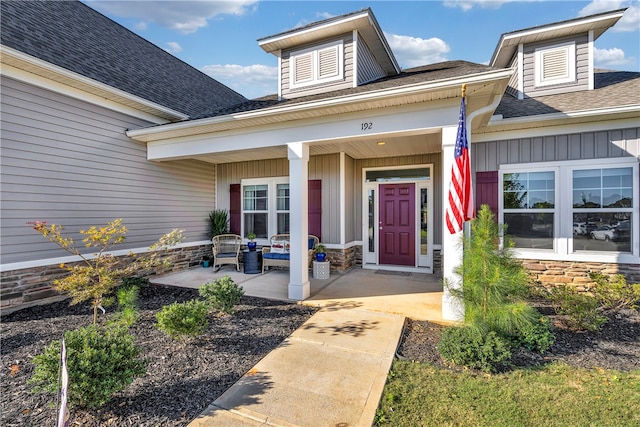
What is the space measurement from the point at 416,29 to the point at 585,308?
6945 millimetres

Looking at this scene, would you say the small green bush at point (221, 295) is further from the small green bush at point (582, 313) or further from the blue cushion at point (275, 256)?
the small green bush at point (582, 313)

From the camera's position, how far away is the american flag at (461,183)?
343cm

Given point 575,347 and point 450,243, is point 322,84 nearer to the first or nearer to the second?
point 450,243

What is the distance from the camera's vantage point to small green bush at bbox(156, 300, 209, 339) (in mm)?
3025

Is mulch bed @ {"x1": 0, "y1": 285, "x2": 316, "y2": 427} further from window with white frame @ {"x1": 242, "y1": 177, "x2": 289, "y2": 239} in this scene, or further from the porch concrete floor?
window with white frame @ {"x1": 242, "y1": 177, "x2": 289, "y2": 239}

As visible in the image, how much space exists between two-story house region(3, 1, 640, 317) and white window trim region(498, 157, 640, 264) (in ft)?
0.06

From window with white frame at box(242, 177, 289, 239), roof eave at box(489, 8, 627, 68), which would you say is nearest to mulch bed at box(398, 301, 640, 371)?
window with white frame at box(242, 177, 289, 239)

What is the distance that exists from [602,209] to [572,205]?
401mm

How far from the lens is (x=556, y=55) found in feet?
20.2

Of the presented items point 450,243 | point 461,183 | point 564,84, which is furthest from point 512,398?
point 564,84

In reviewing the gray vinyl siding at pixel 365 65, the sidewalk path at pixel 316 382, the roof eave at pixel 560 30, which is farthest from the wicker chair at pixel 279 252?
the roof eave at pixel 560 30

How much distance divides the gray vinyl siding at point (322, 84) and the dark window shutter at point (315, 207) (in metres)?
2.04

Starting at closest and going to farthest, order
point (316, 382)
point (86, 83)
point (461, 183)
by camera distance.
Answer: point (316, 382)
point (461, 183)
point (86, 83)

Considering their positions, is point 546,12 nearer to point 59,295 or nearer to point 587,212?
point 587,212
